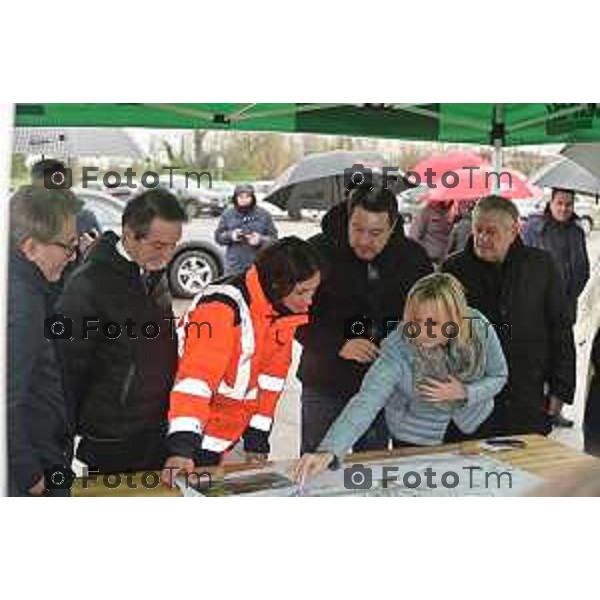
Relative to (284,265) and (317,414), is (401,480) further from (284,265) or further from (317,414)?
(284,265)

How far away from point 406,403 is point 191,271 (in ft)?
3.22

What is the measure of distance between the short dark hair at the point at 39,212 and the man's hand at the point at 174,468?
0.97 m

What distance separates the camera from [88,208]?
12.8 ft

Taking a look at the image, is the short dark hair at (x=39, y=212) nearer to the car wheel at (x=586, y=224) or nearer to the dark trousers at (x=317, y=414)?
the dark trousers at (x=317, y=414)

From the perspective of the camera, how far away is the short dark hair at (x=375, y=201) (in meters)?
3.99

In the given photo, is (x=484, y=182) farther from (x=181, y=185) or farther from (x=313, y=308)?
(x=181, y=185)

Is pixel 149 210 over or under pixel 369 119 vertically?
under

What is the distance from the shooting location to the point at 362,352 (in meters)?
4.05

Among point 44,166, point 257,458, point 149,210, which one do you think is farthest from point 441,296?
point 44,166

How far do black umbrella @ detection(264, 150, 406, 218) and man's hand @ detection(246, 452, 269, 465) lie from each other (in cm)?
94

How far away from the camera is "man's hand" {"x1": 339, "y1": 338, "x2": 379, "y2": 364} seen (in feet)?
13.3

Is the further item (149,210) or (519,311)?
(519,311)

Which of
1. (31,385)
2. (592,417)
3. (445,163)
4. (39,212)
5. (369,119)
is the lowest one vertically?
(592,417)

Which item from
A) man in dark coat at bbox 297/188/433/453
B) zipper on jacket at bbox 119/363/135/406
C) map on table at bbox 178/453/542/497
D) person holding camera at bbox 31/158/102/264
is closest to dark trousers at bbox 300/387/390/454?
man in dark coat at bbox 297/188/433/453
